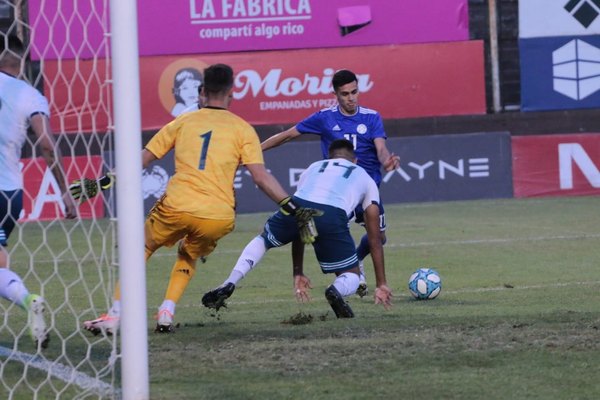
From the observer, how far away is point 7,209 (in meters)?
7.30

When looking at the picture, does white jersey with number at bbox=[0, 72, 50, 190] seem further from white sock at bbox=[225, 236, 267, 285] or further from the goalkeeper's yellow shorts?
white sock at bbox=[225, 236, 267, 285]

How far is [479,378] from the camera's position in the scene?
19.1 ft

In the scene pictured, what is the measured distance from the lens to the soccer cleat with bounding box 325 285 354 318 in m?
8.13

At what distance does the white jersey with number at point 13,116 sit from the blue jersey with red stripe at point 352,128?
357cm

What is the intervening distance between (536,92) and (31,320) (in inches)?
634

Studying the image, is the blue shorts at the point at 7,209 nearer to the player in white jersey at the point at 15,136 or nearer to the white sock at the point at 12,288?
the player in white jersey at the point at 15,136

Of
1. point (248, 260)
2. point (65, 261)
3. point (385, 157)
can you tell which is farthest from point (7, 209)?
point (65, 261)

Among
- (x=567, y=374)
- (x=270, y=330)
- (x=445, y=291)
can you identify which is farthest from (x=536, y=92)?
(x=567, y=374)

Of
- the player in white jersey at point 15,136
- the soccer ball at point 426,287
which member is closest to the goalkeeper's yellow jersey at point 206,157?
the player in white jersey at point 15,136

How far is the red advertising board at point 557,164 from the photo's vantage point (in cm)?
2077

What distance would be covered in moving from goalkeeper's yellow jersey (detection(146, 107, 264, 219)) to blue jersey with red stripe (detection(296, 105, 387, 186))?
9.01 feet

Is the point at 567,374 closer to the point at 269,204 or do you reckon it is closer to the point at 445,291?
the point at 445,291

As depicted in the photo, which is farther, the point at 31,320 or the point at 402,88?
the point at 402,88

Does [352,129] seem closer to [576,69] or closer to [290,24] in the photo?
[290,24]
